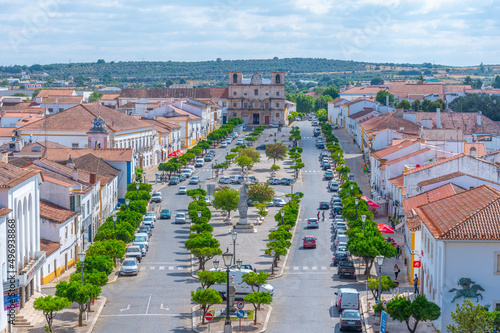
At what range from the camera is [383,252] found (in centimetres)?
5188

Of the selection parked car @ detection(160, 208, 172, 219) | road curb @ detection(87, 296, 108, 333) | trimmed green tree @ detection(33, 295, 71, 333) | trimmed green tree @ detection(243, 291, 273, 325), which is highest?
trimmed green tree @ detection(33, 295, 71, 333)

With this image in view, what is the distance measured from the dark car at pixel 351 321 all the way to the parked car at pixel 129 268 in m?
17.3

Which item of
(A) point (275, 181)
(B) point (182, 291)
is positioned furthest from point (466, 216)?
(A) point (275, 181)

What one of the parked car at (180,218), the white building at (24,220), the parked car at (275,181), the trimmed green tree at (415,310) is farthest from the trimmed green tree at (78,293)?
the parked car at (275,181)

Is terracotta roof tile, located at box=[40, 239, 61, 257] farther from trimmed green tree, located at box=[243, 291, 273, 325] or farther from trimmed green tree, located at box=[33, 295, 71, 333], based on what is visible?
trimmed green tree, located at box=[243, 291, 273, 325]

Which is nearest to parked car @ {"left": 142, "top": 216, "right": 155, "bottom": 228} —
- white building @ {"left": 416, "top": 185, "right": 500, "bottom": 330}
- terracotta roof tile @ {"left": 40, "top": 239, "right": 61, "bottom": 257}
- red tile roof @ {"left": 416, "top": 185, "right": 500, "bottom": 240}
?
terracotta roof tile @ {"left": 40, "top": 239, "right": 61, "bottom": 257}

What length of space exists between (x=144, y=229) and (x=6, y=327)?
1125 inches

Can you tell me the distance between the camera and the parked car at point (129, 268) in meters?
52.2

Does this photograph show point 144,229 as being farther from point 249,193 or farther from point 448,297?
point 448,297

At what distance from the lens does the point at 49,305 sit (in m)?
36.7

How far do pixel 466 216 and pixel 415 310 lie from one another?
16.2 feet

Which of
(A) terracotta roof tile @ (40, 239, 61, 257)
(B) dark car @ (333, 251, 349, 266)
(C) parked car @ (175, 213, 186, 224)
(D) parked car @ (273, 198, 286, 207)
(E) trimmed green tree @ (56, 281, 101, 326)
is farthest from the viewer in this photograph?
(D) parked car @ (273, 198, 286, 207)

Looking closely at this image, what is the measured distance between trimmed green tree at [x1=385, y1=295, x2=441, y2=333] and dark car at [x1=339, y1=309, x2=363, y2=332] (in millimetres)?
2023

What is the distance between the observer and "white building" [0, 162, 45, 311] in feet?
130
